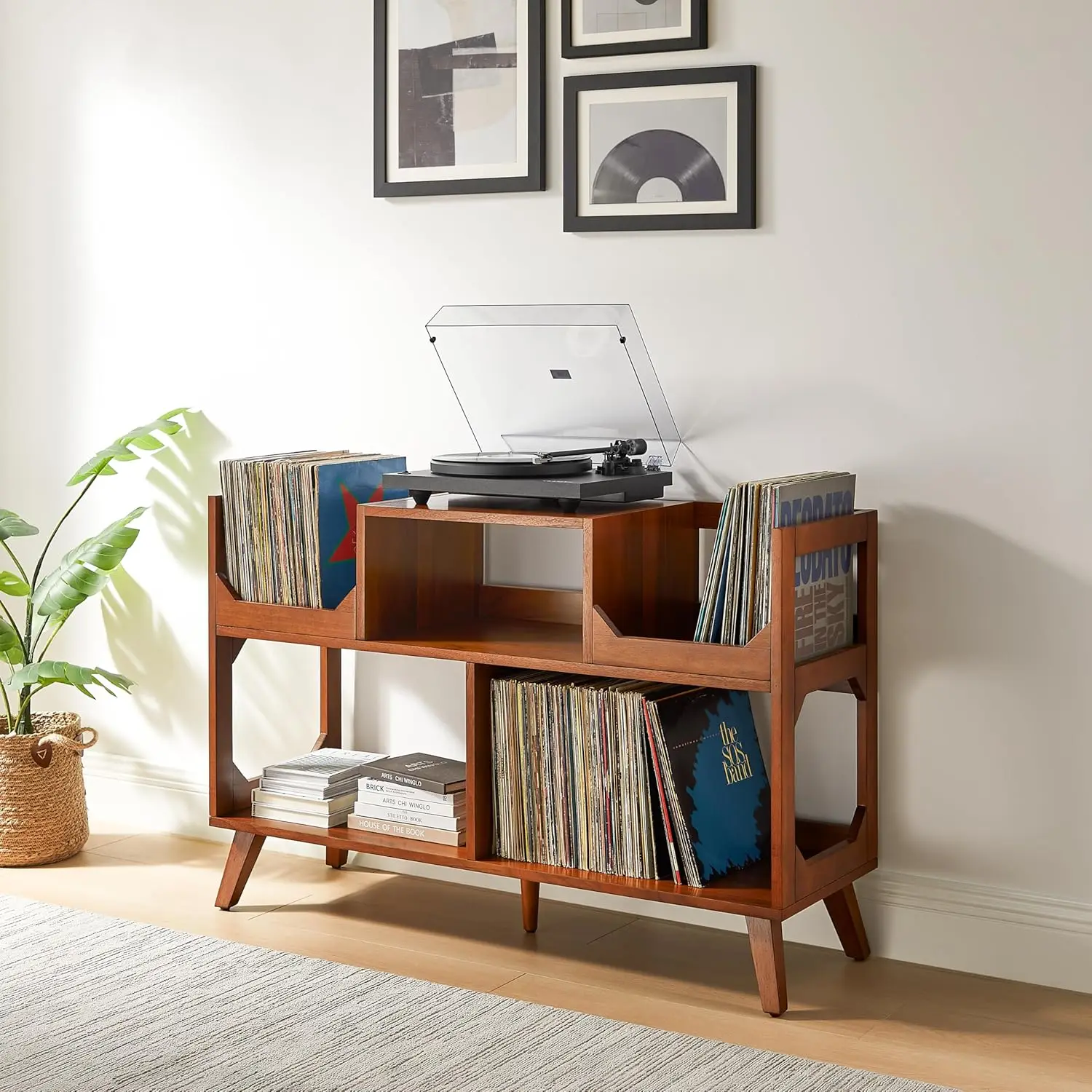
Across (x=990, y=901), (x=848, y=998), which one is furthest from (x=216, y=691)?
(x=990, y=901)

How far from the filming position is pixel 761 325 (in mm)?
2607

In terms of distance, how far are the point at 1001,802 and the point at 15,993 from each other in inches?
65.0

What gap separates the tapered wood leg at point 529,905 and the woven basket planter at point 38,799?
103 cm

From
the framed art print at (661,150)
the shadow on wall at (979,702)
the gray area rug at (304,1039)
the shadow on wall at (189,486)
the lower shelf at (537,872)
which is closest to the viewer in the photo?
the gray area rug at (304,1039)

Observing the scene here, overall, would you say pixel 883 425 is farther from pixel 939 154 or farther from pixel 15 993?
pixel 15 993

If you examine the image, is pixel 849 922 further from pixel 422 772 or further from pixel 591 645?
pixel 422 772

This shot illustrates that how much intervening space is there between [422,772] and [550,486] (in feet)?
2.06

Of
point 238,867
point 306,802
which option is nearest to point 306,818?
point 306,802

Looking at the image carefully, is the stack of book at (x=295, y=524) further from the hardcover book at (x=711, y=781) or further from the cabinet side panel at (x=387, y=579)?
the hardcover book at (x=711, y=781)

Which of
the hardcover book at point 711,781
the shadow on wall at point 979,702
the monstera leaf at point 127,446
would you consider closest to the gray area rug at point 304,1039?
the hardcover book at point 711,781

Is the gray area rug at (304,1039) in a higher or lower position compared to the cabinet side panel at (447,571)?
lower

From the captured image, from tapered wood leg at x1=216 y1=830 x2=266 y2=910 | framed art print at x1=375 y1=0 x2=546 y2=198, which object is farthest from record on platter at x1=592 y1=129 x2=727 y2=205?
tapered wood leg at x1=216 y1=830 x2=266 y2=910

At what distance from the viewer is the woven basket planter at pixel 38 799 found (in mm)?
3043

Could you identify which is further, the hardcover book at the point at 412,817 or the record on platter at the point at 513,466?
the hardcover book at the point at 412,817
